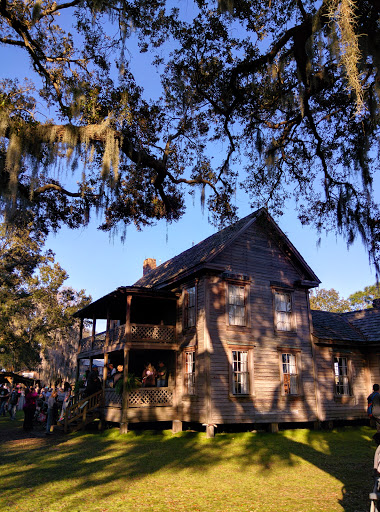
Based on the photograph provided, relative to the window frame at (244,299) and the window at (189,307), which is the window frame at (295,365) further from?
the window at (189,307)

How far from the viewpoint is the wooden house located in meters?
16.7

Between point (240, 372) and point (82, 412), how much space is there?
6.78 metres

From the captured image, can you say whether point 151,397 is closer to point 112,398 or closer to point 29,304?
point 112,398

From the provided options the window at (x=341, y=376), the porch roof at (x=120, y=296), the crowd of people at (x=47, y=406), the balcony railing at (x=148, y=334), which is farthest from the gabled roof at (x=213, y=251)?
the crowd of people at (x=47, y=406)

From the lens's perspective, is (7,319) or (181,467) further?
(7,319)

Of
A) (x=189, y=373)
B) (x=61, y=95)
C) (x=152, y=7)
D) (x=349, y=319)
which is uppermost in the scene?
(x=152, y=7)

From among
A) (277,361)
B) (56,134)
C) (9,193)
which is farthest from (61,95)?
(277,361)

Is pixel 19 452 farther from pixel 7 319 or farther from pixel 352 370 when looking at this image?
pixel 7 319

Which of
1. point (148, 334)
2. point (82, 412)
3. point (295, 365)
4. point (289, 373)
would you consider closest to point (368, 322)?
point (295, 365)

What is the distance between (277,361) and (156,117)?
1149 cm

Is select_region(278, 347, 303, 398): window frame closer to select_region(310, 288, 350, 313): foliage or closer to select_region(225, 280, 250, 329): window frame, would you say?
select_region(225, 280, 250, 329): window frame

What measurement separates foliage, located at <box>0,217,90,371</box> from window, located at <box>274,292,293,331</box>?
20784mm

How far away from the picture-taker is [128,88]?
1138 centimetres

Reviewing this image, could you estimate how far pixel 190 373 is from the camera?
1766 cm
